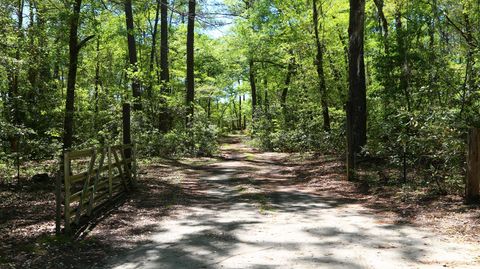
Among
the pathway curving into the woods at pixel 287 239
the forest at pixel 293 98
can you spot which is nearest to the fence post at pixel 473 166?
the forest at pixel 293 98

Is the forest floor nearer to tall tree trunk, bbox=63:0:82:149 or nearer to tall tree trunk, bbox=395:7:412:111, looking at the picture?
tall tree trunk, bbox=63:0:82:149

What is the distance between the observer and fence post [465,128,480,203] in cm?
807

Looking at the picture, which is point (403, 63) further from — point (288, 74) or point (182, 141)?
point (288, 74)

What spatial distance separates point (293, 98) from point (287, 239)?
20256mm

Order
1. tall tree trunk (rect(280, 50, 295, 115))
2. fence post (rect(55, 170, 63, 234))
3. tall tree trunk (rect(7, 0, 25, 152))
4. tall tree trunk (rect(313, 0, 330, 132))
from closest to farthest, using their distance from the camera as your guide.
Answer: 1. fence post (rect(55, 170, 63, 234))
2. tall tree trunk (rect(7, 0, 25, 152))
3. tall tree trunk (rect(313, 0, 330, 132))
4. tall tree trunk (rect(280, 50, 295, 115))

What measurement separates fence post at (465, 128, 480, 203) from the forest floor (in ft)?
1.18

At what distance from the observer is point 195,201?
34.2 ft

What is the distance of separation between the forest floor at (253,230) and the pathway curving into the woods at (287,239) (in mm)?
14

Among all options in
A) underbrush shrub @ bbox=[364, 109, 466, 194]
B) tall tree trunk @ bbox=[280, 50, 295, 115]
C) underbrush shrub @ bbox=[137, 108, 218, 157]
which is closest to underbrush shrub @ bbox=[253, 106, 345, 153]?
tall tree trunk @ bbox=[280, 50, 295, 115]

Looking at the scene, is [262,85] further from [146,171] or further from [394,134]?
[394,134]

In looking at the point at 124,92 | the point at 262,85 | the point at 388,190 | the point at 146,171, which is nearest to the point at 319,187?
the point at 388,190

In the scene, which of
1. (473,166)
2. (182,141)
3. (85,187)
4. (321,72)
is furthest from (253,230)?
(182,141)

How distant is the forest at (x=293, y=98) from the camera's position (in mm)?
9898

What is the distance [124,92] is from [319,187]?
318 inches
